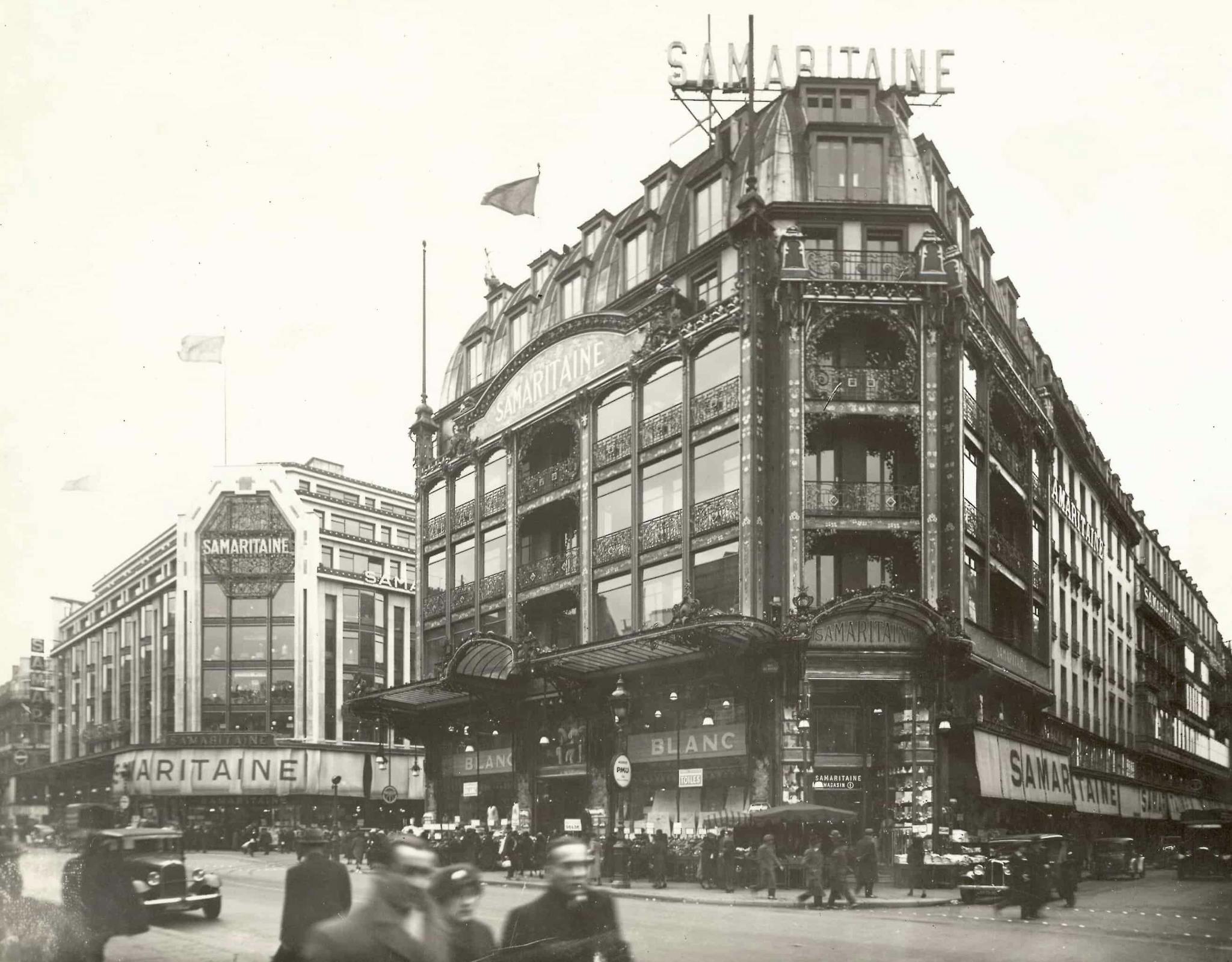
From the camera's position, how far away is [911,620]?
35.4 m

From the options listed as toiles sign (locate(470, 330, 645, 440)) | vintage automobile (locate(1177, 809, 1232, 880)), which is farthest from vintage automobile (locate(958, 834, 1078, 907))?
toiles sign (locate(470, 330, 645, 440))

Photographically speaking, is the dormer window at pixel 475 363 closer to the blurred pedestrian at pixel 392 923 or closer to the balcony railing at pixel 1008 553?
the balcony railing at pixel 1008 553

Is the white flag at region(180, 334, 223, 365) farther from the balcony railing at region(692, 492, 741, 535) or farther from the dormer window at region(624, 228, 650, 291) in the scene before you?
the dormer window at region(624, 228, 650, 291)

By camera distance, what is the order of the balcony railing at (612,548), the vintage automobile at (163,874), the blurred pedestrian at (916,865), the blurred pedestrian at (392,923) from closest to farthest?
the blurred pedestrian at (392,923) → the vintage automobile at (163,874) → the blurred pedestrian at (916,865) → the balcony railing at (612,548)

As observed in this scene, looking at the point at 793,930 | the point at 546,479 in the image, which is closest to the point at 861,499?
the point at 546,479

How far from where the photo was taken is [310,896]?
10.1 m

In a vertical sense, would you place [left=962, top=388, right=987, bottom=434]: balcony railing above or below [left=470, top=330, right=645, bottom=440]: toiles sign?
below

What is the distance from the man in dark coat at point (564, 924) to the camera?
8812 mm

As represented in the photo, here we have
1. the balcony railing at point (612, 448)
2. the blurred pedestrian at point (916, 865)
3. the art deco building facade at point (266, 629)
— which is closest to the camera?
the blurred pedestrian at point (916, 865)

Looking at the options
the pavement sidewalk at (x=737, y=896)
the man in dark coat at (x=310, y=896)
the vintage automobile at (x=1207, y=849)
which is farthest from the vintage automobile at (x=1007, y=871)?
the man in dark coat at (x=310, y=896)

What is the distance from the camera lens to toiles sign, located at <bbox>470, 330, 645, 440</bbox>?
43438 mm

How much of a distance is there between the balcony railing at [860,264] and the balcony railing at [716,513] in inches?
268

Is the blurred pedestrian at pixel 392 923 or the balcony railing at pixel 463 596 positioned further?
the balcony railing at pixel 463 596

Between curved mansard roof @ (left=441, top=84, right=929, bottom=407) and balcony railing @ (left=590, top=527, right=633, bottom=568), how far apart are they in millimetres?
8151
